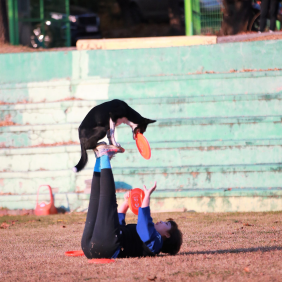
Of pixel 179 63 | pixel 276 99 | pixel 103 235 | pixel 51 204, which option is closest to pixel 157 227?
pixel 103 235

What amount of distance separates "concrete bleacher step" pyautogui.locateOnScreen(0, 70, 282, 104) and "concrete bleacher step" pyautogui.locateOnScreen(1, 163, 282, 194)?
2.01 m

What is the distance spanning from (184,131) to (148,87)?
60.1 inches

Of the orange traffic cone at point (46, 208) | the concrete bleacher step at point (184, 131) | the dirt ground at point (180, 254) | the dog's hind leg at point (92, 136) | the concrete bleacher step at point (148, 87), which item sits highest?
the concrete bleacher step at point (148, 87)

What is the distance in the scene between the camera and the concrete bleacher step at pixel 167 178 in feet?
30.0

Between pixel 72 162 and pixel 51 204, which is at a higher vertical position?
pixel 72 162

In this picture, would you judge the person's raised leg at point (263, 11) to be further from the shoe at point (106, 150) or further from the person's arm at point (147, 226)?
the person's arm at point (147, 226)

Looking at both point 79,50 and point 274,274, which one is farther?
point 79,50

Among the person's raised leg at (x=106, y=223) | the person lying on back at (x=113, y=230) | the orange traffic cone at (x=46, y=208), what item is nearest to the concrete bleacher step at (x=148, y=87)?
the orange traffic cone at (x=46, y=208)

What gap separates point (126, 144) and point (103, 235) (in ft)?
17.4

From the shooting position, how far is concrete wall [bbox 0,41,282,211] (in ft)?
30.2

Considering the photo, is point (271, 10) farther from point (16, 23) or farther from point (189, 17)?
point (16, 23)

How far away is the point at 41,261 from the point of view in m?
5.04

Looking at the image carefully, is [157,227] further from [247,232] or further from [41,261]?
[247,232]

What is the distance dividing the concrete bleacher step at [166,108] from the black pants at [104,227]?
5.70 metres
